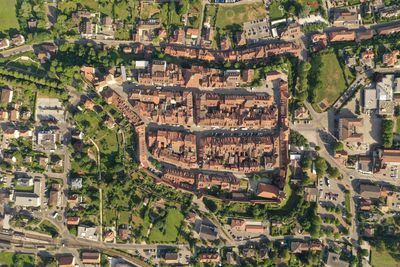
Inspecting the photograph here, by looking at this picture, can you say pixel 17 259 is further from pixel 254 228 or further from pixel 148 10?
pixel 148 10

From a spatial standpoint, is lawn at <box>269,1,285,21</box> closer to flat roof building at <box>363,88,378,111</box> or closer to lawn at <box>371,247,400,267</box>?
flat roof building at <box>363,88,378,111</box>

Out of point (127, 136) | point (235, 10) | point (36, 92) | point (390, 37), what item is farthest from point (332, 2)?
point (36, 92)

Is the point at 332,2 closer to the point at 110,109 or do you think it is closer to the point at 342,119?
the point at 342,119

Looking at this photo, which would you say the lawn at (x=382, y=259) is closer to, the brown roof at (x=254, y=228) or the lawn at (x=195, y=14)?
the brown roof at (x=254, y=228)

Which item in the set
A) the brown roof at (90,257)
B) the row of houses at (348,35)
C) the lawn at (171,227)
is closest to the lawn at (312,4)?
the row of houses at (348,35)

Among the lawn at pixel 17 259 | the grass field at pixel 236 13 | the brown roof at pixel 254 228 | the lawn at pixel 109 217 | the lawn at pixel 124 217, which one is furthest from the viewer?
the grass field at pixel 236 13
